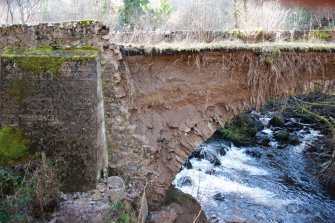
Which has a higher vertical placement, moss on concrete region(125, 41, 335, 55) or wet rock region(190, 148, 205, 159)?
moss on concrete region(125, 41, 335, 55)

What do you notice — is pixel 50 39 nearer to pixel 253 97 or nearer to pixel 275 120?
pixel 253 97

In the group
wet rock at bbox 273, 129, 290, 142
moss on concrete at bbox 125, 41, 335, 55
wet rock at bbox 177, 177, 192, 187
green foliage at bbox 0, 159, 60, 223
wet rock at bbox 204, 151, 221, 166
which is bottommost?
wet rock at bbox 177, 177, 192, 187

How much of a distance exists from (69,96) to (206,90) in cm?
236

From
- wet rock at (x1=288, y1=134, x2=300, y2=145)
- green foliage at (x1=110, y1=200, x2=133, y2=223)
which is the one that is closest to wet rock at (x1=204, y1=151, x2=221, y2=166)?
wet rock at (x1=288, y1=134, x2=300, y2=145)

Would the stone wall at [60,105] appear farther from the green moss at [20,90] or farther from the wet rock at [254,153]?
the wet rock at [254,153]

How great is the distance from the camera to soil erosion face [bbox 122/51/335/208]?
17.7ft

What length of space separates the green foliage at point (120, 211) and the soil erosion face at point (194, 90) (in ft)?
4.24

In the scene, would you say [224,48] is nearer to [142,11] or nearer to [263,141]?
[263,141]

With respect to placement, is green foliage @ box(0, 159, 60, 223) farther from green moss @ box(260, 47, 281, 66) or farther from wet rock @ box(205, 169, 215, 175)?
wet rock @ box(205, 169, 215, 175)

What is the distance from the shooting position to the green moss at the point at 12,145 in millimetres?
4504

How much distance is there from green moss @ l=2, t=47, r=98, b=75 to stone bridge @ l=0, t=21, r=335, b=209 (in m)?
0.01

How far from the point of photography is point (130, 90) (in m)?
5.23

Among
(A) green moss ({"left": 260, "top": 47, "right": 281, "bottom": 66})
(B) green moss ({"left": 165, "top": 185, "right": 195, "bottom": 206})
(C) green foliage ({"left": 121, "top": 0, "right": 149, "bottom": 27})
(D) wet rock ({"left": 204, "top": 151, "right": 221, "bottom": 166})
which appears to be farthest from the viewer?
(C) green foliage ({"left": 121, "top": 0, "right": 149, "bottom": 27})

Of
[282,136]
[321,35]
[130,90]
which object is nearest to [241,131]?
[282,136]
